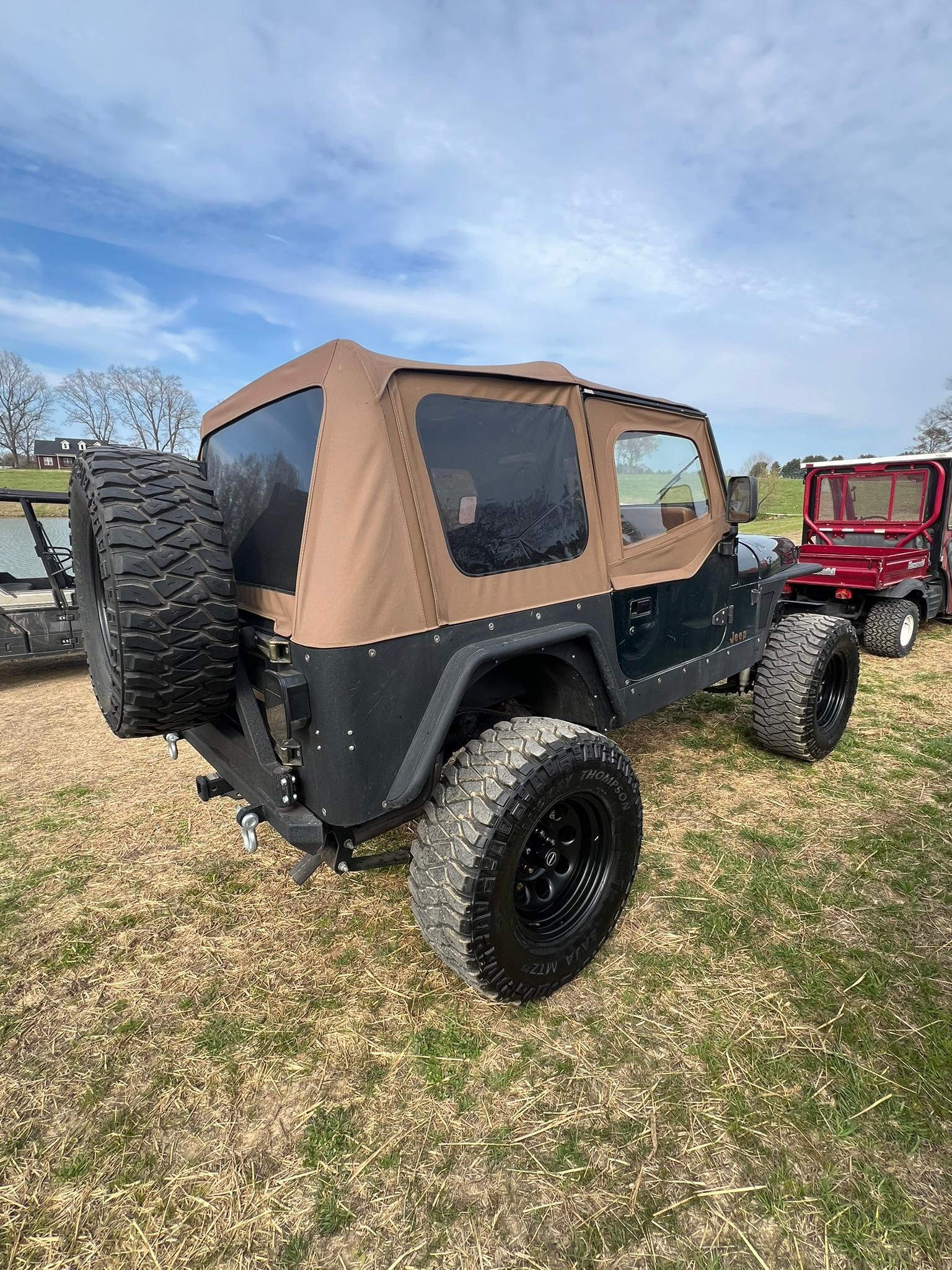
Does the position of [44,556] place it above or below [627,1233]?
above

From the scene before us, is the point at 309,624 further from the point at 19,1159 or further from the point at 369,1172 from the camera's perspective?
the point at 19,1159

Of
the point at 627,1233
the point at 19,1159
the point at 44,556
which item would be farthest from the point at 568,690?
the point at 44,556

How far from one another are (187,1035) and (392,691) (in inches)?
57.8

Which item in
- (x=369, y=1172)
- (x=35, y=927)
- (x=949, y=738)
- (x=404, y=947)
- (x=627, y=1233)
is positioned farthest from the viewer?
(x=949, y=738)

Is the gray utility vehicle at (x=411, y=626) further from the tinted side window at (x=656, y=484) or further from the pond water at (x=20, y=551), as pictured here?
the pond water at (x=20, y=551)

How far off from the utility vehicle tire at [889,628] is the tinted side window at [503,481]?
18.1ft

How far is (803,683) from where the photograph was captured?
3.82 metres

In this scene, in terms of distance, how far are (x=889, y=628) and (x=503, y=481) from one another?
6.02m

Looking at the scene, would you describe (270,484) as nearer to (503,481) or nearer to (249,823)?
(503,481)

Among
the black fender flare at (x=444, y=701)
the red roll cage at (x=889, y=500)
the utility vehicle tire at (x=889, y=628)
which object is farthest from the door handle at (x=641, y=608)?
the red roll cage at (x=889, y=500)

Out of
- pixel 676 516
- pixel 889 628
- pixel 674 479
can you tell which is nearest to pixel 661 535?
pixel 676 516

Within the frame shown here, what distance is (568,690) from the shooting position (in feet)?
8.84

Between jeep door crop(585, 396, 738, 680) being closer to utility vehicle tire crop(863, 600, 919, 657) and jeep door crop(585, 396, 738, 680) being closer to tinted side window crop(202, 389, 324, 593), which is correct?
tinted side window crop(202, 389, 324, 593)

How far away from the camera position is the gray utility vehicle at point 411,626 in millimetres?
1858
